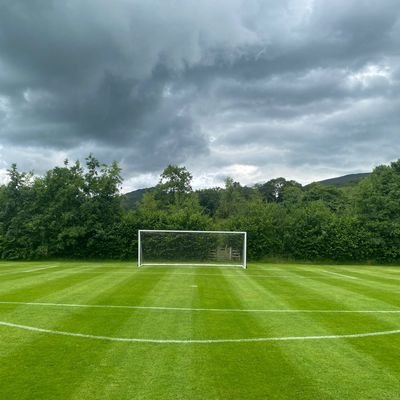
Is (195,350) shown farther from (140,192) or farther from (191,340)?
(140,192)

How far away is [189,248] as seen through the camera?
2869cm

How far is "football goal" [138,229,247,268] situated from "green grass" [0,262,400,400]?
15097 millimetres

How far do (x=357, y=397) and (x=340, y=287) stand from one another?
12.0 meters

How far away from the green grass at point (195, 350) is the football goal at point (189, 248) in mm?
15097

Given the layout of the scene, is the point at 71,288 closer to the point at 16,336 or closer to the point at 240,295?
the point at 240,295

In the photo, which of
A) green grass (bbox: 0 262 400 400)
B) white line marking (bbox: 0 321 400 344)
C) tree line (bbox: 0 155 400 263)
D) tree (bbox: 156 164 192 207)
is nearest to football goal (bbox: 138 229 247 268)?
tree line (bbox: 0 155 400 263)

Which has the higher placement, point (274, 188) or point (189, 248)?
point (274, 188)

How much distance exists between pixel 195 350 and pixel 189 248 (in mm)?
21735

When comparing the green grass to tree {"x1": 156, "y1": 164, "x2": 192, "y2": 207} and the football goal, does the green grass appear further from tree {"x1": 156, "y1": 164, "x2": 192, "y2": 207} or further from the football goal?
tree {"x1": 156, "y1": 164, "x2": 192, "y2": 207}

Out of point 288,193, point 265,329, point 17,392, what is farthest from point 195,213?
point 288,193

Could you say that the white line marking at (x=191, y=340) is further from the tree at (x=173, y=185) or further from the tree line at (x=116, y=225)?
the tree at (x=173, y=185)

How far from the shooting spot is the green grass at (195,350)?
533cm

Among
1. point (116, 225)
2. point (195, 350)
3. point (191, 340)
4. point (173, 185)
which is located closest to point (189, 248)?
point (116, 225)

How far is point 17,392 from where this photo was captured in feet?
16.9
